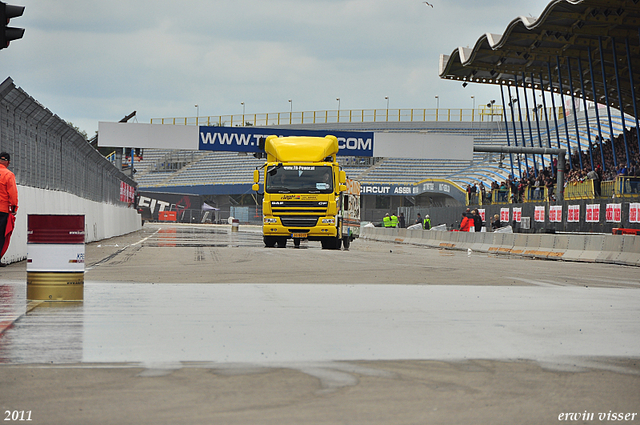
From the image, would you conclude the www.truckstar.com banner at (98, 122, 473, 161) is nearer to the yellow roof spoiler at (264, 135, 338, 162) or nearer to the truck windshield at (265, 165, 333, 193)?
the yellow roof spoiler at (264, 135, 338, 162)

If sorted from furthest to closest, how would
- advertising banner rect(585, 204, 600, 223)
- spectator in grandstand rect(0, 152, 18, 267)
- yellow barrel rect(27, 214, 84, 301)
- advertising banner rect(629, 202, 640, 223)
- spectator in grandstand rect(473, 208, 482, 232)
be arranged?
spectator in grandstand rect(473, 208, 482, 232) → advertising banner rect(585, 204, 600, 223) → advertising banner rect(629, 202, 640, 223) → spectator in grandstand rect(0, 152, 18, 267) → yellow barrel rect(27, 214, 84, 301)

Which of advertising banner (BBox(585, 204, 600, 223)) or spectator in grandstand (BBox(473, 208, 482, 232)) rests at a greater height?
advertising banner (BBox(585, 204, 600, 223))

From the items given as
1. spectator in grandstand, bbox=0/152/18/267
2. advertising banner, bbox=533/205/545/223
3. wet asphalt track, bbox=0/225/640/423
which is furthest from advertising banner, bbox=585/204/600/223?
spectator in grandstand, bbox=0/152/18/267

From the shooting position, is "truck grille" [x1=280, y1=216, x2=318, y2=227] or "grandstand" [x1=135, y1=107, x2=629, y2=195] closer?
"truck grille" [x1=280, y1=216, x2=318, y2=227]

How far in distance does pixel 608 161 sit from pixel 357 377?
4061 cm

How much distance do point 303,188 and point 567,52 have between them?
95.9ft

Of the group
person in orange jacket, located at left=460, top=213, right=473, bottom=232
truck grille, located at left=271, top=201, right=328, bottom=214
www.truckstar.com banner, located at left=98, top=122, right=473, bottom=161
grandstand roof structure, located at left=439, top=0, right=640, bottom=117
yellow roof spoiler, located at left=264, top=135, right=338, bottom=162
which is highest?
grandstand roof structure, located at left=439, top=0, right=640, bottom=117

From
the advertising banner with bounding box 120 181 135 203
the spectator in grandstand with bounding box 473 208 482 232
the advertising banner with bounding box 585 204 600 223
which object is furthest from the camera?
the advertising banner with bounding box 120 181 135 203

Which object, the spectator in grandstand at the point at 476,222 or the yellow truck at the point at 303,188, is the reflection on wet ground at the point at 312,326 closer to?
the yellow truck at the point at 303,188

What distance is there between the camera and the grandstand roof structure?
127 feet


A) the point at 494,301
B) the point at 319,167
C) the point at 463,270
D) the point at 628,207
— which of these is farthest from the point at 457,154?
the point at 494,301

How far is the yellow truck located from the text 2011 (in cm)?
1900

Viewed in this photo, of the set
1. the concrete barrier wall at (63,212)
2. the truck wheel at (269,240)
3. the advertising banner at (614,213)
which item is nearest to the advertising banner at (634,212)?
the advertising banner at (614,213)

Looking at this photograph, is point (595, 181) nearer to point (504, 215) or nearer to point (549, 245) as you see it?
point (549, 245)
